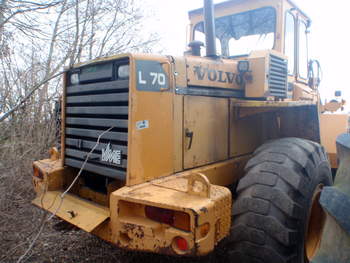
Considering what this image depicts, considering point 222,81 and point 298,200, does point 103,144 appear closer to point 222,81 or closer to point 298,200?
point 222,81

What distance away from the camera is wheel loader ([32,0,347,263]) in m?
2.37

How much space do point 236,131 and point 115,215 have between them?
1.83 meters

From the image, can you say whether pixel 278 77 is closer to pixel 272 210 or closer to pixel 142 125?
pixel 272 210

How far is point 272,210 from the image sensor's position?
8.21ft

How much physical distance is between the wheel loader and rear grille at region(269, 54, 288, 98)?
0.9 inches

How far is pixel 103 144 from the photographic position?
115 inches

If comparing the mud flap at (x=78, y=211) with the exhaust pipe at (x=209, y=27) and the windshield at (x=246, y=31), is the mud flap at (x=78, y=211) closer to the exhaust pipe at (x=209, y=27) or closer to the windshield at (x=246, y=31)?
the exhaust pipe at (x=209, y=27)

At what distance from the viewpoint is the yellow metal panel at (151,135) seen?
258cm

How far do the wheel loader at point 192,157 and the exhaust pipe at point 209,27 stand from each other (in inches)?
0.5

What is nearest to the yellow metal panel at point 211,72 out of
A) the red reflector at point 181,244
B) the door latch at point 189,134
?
the door latch at point 189,134

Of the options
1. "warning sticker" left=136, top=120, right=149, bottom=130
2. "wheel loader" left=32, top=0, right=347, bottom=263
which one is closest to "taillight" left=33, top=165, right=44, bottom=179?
"wheel loader" left=32, top=0, right=347, bottom=263

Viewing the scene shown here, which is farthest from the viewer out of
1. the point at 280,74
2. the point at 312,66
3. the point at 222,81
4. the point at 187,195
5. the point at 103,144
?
the point at 312,66

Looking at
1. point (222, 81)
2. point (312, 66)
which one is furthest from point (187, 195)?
point (312, 66)

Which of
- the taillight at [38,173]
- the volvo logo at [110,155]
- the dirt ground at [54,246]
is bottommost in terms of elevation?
the dirt ground at [54,246]
